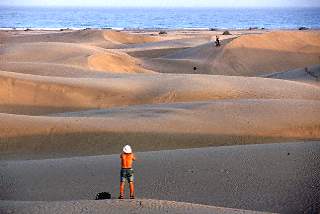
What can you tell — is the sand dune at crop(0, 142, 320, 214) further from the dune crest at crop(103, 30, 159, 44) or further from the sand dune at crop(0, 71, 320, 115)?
the dune crest at crop(103, 30, 159, 44)

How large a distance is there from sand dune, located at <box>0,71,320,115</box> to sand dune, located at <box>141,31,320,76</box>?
31.2 ft

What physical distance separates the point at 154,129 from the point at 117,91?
198 inches

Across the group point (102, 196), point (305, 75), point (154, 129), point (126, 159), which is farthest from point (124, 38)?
point (126, 159)

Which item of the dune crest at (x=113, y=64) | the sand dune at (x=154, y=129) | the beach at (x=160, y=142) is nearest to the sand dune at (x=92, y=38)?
the dune crest at (x=113, y=64)

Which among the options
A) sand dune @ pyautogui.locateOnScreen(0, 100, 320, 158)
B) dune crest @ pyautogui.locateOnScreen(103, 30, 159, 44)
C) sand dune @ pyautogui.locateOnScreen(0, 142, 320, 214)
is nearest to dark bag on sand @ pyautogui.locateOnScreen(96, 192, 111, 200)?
sand dune @ pyautogui.locateOnScreen(0, 142, 320, 214)

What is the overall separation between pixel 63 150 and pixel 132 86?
652 centimetres

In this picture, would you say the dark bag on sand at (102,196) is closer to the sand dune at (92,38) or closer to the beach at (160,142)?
the beach at (160,142)

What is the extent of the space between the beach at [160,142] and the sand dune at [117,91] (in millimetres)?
29

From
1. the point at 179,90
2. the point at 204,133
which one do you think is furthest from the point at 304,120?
the point at 179,90

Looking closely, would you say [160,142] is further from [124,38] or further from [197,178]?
[124,38]

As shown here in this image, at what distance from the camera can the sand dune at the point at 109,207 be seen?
16.7 ft

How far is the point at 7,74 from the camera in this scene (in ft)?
50.3

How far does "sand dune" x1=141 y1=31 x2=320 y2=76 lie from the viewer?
26.9m

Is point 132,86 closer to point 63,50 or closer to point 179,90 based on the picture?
point 179,90
